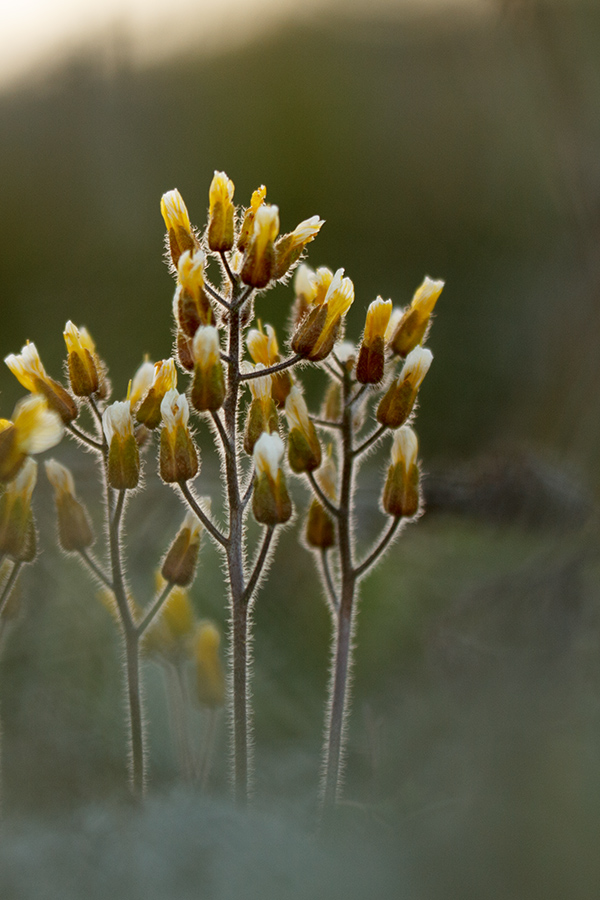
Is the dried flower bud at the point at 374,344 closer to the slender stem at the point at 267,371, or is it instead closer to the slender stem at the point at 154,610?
the slender stem at the point at 267,371

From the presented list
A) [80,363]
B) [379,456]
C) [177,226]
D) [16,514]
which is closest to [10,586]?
[16,514]

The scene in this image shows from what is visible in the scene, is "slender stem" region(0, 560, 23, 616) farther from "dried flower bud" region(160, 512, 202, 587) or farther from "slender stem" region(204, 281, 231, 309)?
"slender stem" region(204, 281, 231, 309)

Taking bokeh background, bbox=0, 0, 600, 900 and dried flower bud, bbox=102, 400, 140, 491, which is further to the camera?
dried flower bud, bbox=102, 400, 140, 491

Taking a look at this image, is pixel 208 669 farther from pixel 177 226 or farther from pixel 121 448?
pixel 177 226

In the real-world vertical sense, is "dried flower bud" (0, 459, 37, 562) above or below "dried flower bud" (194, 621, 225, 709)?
above

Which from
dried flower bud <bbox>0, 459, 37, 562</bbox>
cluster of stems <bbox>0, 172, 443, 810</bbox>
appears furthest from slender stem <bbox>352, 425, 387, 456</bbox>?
dried flower bud <bbox>0, 459, 37, 562</bbox>

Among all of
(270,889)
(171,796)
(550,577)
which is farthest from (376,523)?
(270,889)
